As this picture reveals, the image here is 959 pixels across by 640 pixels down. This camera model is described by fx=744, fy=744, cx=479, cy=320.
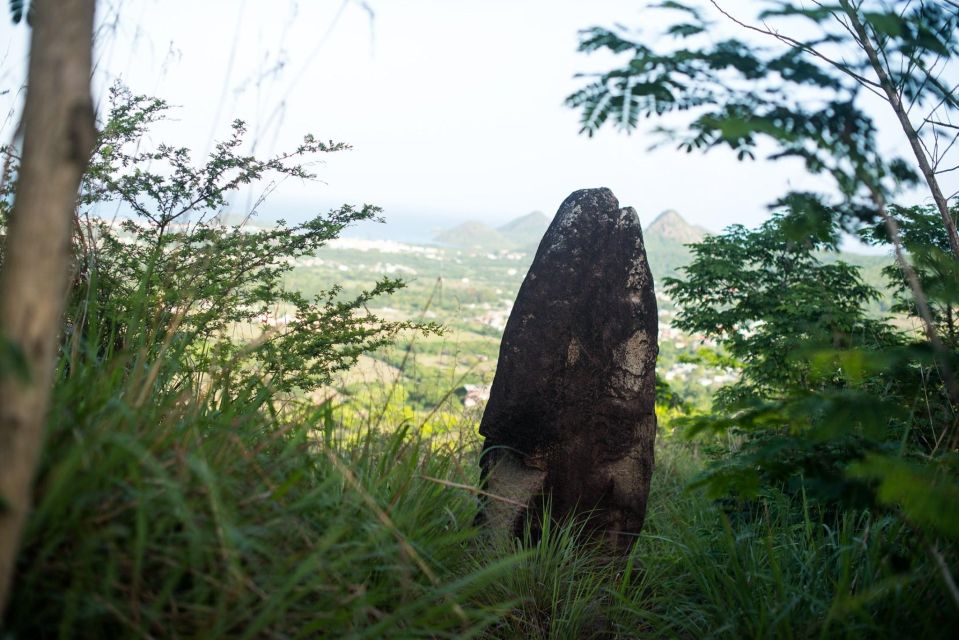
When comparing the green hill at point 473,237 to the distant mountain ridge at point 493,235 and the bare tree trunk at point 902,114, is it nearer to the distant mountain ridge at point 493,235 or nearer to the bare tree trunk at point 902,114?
the distant mountain ridge at point 493,235

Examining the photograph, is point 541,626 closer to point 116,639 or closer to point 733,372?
point 116,639

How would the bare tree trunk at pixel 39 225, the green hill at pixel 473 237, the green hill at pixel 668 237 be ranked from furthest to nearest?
1. the green hill at pixel 473 237
2. the green hill at pixel 668 237
3. the bare tree trunk at pixel 39 225

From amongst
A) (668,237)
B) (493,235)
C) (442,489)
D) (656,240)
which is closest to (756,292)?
(442,489)

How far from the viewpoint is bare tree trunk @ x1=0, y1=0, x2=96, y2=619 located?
1228 millimetres

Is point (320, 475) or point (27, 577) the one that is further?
point (320, 475)

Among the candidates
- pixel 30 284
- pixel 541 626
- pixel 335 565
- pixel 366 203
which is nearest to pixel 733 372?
pixel 366 203

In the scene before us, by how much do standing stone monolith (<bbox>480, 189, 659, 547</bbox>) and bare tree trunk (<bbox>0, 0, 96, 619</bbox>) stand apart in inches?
104

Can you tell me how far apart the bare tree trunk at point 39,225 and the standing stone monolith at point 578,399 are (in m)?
2.65

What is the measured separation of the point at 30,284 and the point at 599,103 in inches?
69.8

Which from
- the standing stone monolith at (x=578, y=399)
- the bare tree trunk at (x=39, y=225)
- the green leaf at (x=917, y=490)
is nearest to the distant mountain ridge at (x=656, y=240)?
the standing stone monolith at (x=578, y=399)

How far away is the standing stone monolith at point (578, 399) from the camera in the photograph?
12.4ft

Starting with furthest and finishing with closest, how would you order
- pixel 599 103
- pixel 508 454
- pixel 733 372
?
pixel 733 372 → pixel 508 454 → pixel 599 103

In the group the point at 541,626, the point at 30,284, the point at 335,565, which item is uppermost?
the point at 30,284

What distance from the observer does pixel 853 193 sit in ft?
7.06
